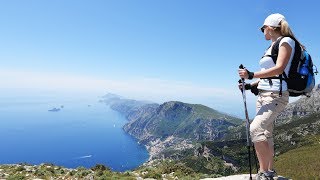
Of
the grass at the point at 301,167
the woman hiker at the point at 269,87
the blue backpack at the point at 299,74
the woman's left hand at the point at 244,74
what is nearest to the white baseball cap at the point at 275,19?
the woman hiker at the point at 269,87

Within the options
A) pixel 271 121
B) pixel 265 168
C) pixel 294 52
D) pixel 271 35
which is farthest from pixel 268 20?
pixel 265 168

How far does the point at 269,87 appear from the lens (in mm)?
7363

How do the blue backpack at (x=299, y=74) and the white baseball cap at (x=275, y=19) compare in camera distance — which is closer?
the blue backpack at (x=299, y=74)

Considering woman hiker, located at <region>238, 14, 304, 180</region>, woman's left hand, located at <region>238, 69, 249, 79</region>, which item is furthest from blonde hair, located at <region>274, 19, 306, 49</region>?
woman's left hand, located at <region>238, 69, 249, 79</region>

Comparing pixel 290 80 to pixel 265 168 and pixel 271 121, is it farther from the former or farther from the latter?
pixel 265 168

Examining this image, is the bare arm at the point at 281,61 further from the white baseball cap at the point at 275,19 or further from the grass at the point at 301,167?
the grass at the point at 301,167

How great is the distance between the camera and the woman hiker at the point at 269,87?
7036 mm

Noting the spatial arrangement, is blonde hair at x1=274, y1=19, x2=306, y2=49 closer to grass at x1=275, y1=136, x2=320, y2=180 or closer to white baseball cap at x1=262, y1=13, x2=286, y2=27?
white baseball cap at x1=262, y1=13, x2=286, y2=27

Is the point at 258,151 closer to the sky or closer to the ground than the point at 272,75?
closer to the ground

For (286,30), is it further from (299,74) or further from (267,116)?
(267,116)

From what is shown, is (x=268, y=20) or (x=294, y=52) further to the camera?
(x=268, y=20)

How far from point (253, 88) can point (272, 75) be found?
1.32 meters

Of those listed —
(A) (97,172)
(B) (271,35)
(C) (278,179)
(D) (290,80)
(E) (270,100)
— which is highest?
(B) (271,35)

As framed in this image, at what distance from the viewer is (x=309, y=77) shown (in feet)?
23.5
